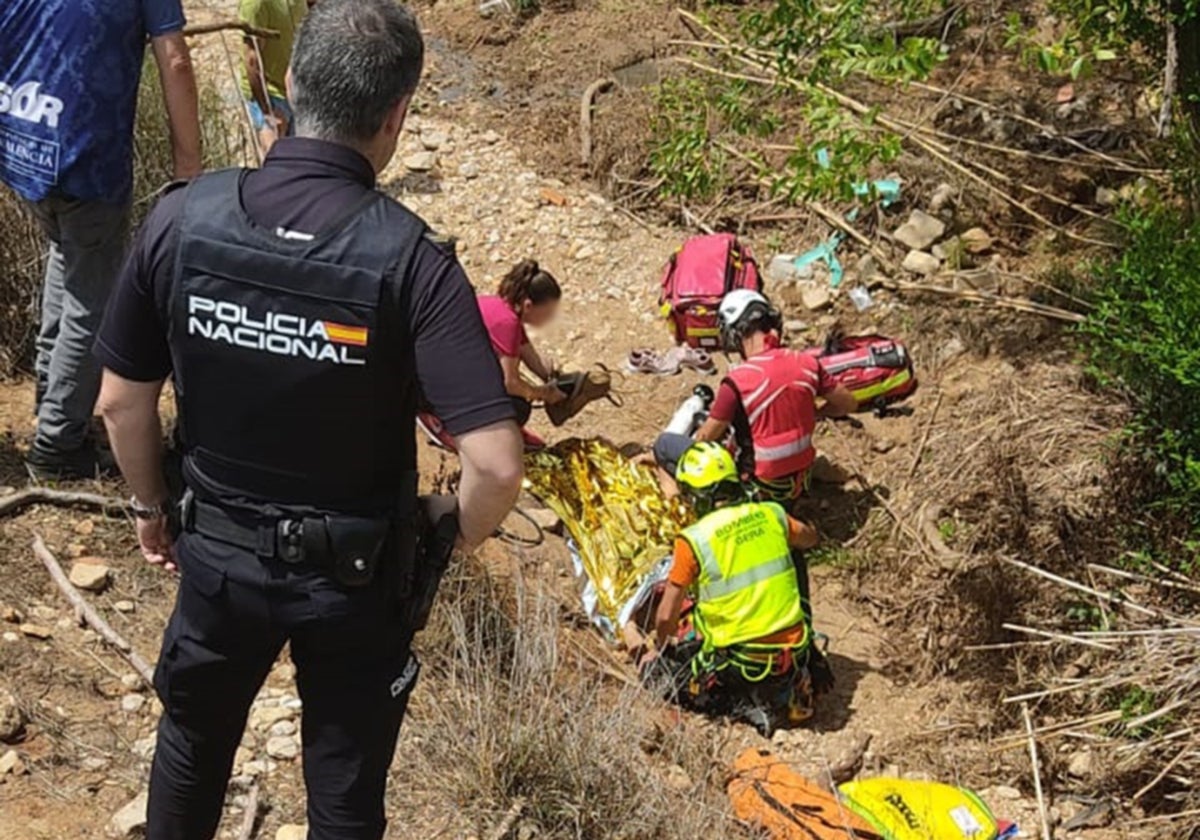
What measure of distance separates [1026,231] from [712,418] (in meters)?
2.62

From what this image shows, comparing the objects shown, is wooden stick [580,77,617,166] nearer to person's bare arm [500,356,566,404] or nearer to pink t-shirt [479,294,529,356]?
person's bare arm [500,356,566,404]

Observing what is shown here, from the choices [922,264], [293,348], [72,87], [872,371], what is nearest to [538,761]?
[293,348]

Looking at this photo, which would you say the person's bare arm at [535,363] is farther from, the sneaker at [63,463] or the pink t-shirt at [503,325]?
the sneaker at [63,463]

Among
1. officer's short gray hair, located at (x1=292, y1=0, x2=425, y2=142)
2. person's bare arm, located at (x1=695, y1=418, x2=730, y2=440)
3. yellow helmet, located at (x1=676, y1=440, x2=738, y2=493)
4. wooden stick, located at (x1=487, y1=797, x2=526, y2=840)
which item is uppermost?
officer's short gray hair, located at (x1=292, y1=0, x2=425, y2=142)

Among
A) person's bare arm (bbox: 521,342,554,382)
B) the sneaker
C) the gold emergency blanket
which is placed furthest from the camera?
person's bare arm (bbox: 521,342,554,382)

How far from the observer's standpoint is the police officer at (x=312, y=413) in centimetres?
241

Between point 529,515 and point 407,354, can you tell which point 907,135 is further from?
point 407,354

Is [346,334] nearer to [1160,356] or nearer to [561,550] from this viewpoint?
[1160,356]

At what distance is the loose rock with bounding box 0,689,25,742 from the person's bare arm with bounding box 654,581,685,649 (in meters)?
2.21

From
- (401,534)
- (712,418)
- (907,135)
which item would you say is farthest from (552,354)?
(401,534)

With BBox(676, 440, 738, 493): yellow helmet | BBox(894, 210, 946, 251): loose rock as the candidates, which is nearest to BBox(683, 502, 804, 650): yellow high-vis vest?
BBox(676, 440, 738, 493): yellow helmet

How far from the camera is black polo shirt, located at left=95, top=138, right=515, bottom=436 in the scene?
242 centimetres

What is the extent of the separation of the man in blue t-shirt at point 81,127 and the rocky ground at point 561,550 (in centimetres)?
74

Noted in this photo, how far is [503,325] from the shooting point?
6.07m
